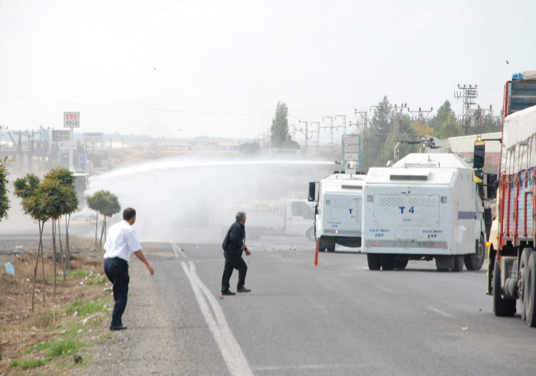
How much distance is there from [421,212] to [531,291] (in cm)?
945

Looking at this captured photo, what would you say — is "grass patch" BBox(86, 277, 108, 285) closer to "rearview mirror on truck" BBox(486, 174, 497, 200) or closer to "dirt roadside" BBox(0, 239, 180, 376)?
"dirt roadside" BBox(0, 239, 180, 376)

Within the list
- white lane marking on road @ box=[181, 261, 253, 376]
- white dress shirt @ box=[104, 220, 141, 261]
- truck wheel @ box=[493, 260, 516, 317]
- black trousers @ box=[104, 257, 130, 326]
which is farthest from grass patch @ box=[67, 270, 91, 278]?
truck wheel @ box=[493, 260, 516, 317]

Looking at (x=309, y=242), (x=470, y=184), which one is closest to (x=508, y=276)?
(x=470, y=184)

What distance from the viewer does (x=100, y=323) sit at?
10.7 m

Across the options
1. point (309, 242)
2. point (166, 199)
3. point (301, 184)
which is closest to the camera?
point (309, 242)

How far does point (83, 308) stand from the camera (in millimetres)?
14000

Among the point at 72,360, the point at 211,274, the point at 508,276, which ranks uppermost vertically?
the point at 508,276

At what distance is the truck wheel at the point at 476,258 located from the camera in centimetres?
2028

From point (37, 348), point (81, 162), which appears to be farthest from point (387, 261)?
point (81, 162)

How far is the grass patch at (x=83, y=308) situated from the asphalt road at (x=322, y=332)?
0.86 meters

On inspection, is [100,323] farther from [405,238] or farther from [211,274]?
[405,238]

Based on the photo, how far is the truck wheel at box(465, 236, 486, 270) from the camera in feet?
66.5

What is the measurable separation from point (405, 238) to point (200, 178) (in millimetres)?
38392

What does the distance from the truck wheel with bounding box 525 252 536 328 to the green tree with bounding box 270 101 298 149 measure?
425 feet
